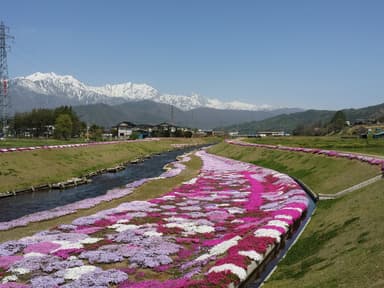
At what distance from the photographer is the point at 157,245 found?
26.4 metres

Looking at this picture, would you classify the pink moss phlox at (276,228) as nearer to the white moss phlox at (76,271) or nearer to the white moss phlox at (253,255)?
the white moss phlox at (253,255)

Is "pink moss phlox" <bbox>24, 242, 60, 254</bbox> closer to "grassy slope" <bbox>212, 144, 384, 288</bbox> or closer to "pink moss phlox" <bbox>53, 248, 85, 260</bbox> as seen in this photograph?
"pink moss phlox" <bbox>53, 248, 85, 260</bbox>

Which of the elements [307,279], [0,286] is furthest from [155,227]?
[307,279]

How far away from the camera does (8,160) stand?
6269cm

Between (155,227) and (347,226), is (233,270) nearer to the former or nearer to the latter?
(347,226)

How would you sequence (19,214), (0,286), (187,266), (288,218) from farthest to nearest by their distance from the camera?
1. (19,214)
2. (288,218)
3. (187,266)
4. (0,286)

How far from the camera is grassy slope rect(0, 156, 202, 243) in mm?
30986

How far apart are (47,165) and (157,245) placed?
50753 millimetres

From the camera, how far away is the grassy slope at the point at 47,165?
57.5 metres

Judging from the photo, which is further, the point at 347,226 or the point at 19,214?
the point at 19,214

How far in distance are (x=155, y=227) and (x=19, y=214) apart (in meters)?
17.9

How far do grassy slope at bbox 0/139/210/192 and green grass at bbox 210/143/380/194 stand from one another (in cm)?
4192

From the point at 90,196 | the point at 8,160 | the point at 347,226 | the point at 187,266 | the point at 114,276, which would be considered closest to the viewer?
the point at 114,276

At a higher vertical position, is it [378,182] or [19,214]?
[378,182]
